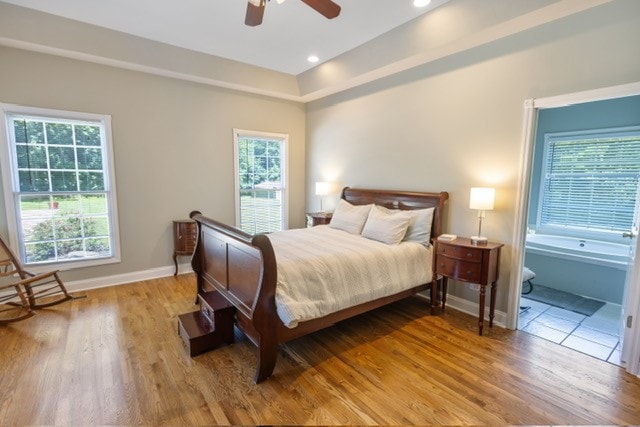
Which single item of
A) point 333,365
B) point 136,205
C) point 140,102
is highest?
point 140,102

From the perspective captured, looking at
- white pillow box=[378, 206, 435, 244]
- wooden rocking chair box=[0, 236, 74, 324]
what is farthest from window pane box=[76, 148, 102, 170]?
white pillow box=[378, 206, 435, 244]

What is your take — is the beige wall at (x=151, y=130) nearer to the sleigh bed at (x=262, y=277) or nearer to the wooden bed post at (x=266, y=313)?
the sleigh bed at (x=262, y=277)

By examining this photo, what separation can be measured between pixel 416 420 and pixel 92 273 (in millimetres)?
4004

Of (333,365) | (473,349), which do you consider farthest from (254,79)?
(473,349)

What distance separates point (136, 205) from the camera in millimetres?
3967

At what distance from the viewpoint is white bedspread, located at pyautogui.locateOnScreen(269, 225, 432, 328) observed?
2.19 meters

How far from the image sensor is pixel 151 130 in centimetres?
397

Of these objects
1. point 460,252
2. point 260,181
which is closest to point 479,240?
point 460,252

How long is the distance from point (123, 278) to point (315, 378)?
10.3 ft

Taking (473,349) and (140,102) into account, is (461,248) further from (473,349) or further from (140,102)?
(140,102)

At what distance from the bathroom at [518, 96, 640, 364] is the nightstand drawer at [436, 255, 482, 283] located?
82 cm

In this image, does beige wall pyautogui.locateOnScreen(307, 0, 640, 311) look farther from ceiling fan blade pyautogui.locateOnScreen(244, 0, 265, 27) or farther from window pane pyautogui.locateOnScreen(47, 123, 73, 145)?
window pane pyautogui.locateOnScreen(47, 123, 73, 145)

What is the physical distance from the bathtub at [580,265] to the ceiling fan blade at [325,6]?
3.67m

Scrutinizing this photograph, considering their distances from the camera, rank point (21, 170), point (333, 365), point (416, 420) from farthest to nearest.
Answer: point (21, 170), point (333, 365), point (416, 420)
